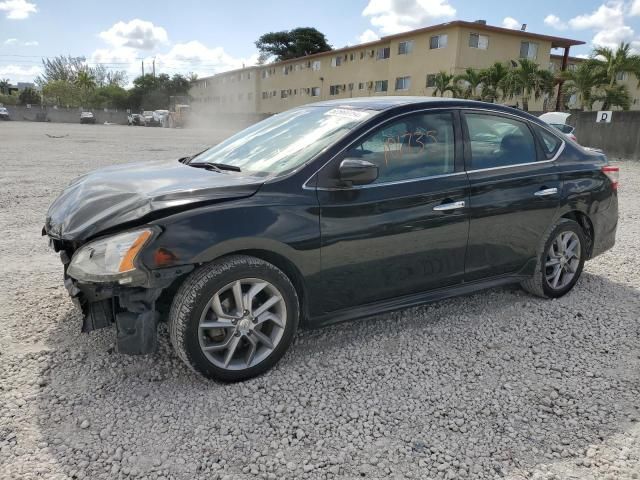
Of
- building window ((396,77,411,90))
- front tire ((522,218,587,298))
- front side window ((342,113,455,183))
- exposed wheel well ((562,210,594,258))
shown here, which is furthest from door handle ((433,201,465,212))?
building window ((396,77,411,90))

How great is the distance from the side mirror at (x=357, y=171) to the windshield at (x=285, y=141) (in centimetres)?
27

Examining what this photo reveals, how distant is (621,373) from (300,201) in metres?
2.35

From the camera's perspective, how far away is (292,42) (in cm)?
6375

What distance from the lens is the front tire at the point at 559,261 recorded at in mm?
4172

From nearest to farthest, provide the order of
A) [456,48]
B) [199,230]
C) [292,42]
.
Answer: [199,230] → [456,48] → [292,42]

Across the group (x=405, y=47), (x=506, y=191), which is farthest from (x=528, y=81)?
(x=506, y=191)

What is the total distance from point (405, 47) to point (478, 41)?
5801 mm

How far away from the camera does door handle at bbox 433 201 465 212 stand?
340 cm

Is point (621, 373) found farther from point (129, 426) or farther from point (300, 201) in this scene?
point (129, 426)

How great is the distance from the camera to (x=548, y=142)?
418 cm

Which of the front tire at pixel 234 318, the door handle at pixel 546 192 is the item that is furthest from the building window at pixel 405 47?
the front tire at pixel 234 318

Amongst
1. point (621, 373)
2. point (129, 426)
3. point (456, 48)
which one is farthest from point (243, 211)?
point (456, 48)

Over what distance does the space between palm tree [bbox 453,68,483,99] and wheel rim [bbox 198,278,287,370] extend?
102 feet

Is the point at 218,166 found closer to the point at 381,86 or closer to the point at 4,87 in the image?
the point at 381,86
